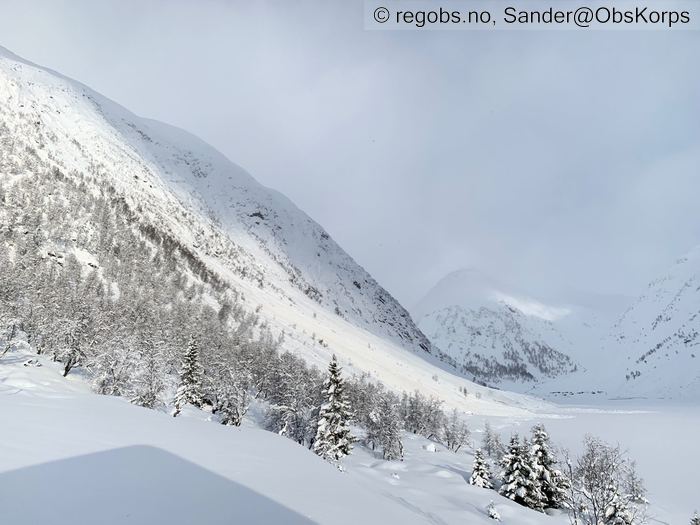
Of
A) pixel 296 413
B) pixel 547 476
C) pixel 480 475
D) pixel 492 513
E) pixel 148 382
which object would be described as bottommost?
pixel 296 413

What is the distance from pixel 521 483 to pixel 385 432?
24.3m

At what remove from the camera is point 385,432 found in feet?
182

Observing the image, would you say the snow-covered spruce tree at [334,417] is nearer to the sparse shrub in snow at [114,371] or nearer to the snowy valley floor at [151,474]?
the snowy valley floor at [151,474]

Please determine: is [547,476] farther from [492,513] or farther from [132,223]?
[132,223]

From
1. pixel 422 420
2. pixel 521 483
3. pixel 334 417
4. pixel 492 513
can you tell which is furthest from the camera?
pixel 422 420

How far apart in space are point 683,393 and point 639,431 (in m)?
131

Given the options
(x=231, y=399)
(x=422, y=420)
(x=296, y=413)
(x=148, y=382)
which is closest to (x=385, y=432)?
(x=296, y=413)

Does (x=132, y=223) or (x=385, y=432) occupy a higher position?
(x=132, y=223)

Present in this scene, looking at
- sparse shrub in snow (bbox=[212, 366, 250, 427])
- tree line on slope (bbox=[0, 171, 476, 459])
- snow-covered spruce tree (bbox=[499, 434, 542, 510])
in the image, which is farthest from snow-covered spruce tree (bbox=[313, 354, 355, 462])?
sparse shrub in snow (bbox=[212, 366, 250, 427])

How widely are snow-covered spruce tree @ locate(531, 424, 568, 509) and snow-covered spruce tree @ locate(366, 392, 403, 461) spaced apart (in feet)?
67.2

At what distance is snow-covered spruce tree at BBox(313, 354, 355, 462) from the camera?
116 ft

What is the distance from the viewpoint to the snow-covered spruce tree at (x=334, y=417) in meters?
35.3

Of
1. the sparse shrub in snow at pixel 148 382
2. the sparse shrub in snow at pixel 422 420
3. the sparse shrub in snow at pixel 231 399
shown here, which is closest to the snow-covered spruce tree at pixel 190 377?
the sparse shrub in snow at pixel 148 382

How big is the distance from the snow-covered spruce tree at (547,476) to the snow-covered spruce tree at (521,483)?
72cm
